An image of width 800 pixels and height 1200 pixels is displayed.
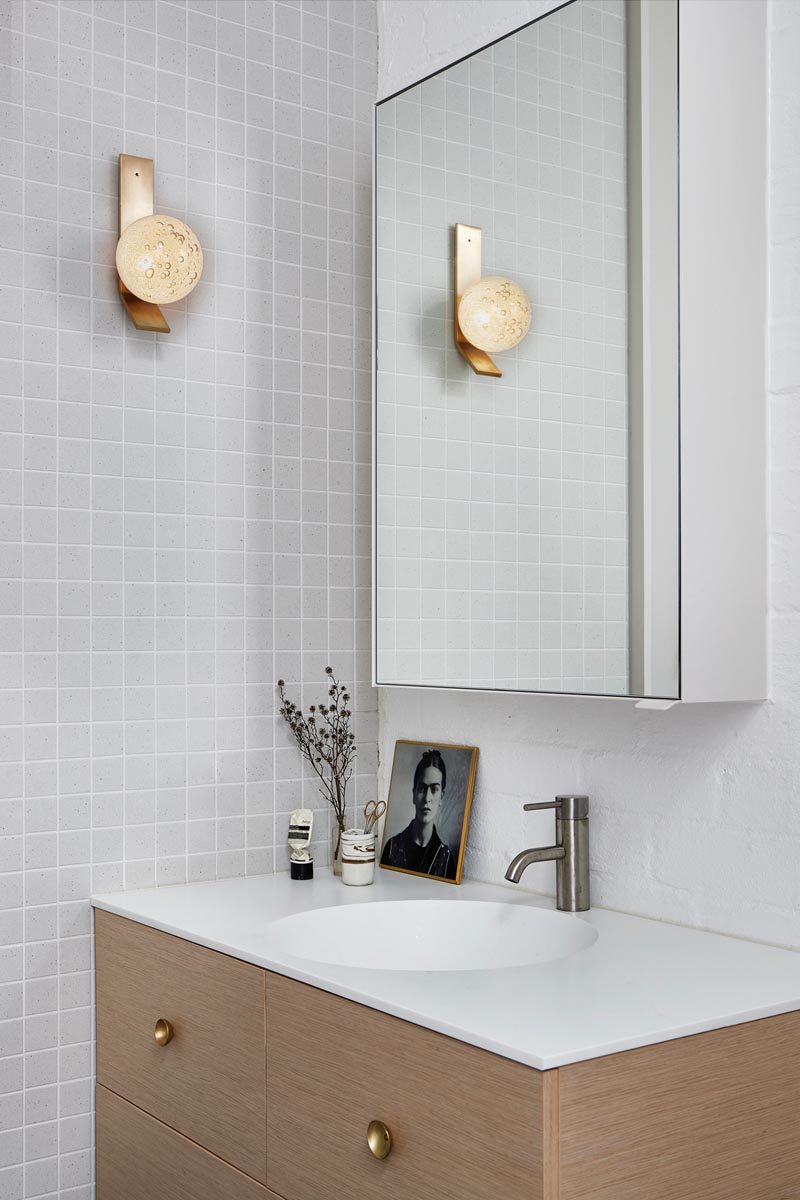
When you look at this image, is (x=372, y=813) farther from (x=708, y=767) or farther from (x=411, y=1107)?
(x=411, y=1107)

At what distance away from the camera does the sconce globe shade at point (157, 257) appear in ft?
5.86

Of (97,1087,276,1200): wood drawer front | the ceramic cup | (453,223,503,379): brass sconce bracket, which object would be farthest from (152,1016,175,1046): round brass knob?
(453,223,503,379): brass sconce bracket

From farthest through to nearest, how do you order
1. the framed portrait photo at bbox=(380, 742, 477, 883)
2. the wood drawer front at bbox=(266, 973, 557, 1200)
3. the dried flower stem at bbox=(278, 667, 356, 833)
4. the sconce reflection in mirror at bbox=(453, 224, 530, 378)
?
the dried flower stem at bbox=(278, 667, 356, 833) < the framed portrait photo at bbox=(380, 742, 477, 883) < the sconce reflection in mirror at bbox=(453, 224, 530, 378) < the wood drawer front at bbox=(266, 973, 557, 1200)

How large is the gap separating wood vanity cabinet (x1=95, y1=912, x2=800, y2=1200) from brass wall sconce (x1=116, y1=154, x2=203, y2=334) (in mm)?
951

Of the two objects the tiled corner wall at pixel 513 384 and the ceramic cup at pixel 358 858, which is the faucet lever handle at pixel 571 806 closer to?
the tiled corner wall at pixel 513 384

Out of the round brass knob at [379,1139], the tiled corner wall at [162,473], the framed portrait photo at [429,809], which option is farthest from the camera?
the framed portrait photo at [429,809]

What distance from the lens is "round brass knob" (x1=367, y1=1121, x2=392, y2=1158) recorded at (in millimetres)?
1237

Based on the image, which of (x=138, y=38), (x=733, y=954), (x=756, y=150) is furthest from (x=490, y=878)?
(x=138, y=38)

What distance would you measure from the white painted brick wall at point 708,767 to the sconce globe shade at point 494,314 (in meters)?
0.35

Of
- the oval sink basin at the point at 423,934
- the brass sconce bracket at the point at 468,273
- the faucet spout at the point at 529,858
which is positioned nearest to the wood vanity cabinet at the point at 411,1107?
the oval sink basin at the point at 423,934

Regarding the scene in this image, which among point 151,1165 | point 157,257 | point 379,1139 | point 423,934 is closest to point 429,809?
point 423,934

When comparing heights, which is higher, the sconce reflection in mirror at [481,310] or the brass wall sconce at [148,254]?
the brass wall sconce at [148,254]

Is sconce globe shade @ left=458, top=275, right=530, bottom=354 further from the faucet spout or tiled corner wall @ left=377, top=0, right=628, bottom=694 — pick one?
the faucet spout

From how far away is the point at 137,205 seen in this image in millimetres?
1862
